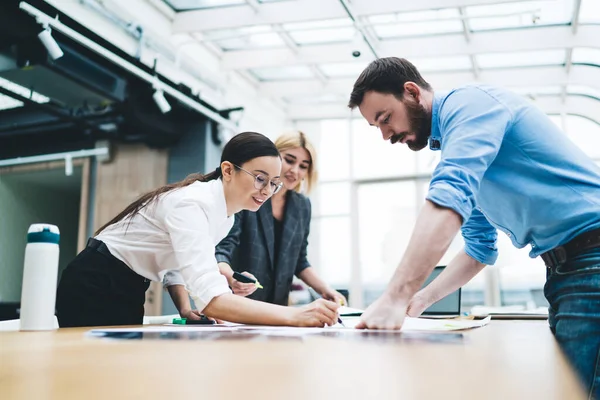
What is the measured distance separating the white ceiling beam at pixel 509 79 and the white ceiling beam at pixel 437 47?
23.6 inches

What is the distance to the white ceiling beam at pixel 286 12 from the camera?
4.74 meters

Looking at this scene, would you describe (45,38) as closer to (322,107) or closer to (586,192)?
(586,192)

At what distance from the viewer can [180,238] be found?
4.23 feet

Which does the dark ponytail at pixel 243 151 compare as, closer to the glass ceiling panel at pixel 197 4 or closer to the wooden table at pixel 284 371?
the wooden table at pixel 284 371

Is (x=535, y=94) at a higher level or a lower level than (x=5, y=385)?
higher

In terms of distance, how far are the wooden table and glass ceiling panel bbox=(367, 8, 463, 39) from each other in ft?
16.9

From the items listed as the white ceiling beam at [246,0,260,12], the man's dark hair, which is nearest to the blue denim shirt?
the man's dark hair

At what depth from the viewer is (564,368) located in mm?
539

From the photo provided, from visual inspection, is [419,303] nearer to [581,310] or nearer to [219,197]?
[581,310]

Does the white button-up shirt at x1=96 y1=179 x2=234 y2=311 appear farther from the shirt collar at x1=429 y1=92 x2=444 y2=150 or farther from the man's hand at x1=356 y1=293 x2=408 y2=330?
the shirt collar at x1=429 y1=92 x2=444 y2=150

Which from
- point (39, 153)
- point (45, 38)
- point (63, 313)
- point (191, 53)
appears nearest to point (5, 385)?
point (63, 313)

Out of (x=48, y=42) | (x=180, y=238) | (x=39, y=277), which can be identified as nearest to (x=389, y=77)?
(x=180, y=238)

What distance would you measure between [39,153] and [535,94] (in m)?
6.57

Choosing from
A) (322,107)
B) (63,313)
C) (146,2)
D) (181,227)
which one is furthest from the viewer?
(322,107)
